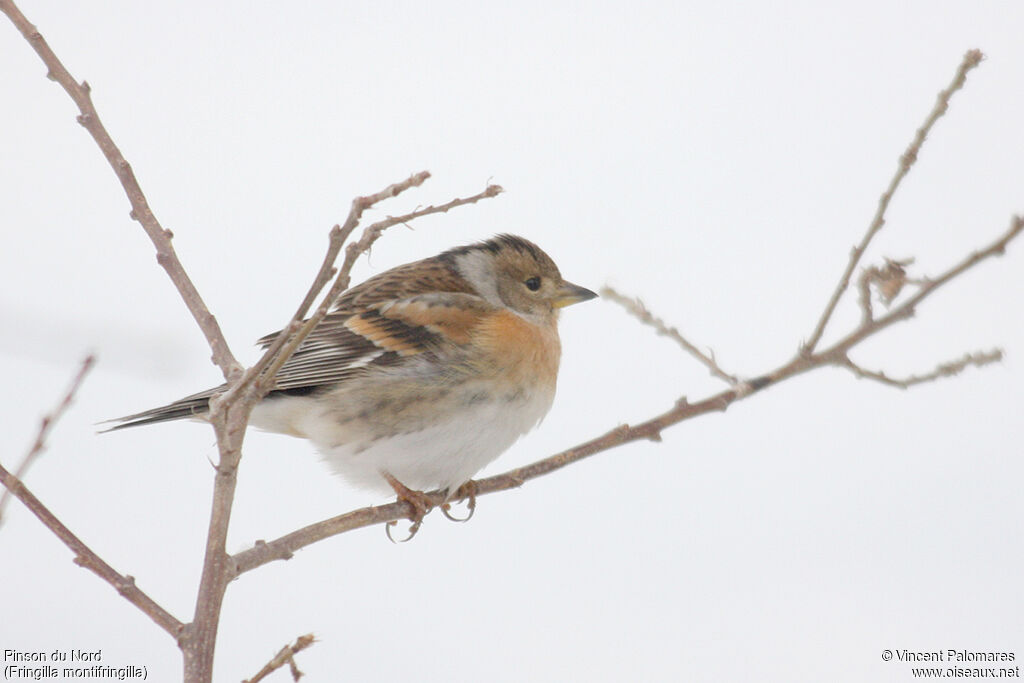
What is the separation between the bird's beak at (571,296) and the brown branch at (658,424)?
1.04 metres

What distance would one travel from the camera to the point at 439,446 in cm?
261

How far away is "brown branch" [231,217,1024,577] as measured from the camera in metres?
1.61

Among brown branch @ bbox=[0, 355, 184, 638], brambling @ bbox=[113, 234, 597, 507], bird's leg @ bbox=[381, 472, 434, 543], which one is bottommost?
brown branch @ bbox=[0, 355, 184, 638]

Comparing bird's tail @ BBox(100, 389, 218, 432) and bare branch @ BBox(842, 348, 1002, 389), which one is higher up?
bird's tail @ BBox(100, 389, 218, 432)

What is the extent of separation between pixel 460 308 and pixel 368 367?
1.17ft

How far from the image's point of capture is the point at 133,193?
2.02m

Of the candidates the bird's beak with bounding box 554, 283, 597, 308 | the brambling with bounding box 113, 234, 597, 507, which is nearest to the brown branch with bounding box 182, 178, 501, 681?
the brambling with bounding box 113, 234, 597, 507

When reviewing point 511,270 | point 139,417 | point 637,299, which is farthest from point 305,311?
point 511,270

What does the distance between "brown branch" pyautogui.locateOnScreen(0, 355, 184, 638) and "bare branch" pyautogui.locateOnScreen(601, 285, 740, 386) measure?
92cm

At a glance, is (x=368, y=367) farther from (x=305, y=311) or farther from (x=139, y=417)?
(x=305, y=311)

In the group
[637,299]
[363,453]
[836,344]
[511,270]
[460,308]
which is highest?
[511,270]

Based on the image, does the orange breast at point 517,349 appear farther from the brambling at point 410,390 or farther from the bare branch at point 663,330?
the bare branch at point 663,330

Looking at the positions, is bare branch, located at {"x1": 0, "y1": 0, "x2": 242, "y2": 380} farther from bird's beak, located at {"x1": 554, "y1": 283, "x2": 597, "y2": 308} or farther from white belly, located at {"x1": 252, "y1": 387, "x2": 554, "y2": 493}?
bird's beak, located at {"x1": 554, "y1": 283, "x2": 597, "y2": 308}

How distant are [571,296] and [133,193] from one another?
1.57 m
